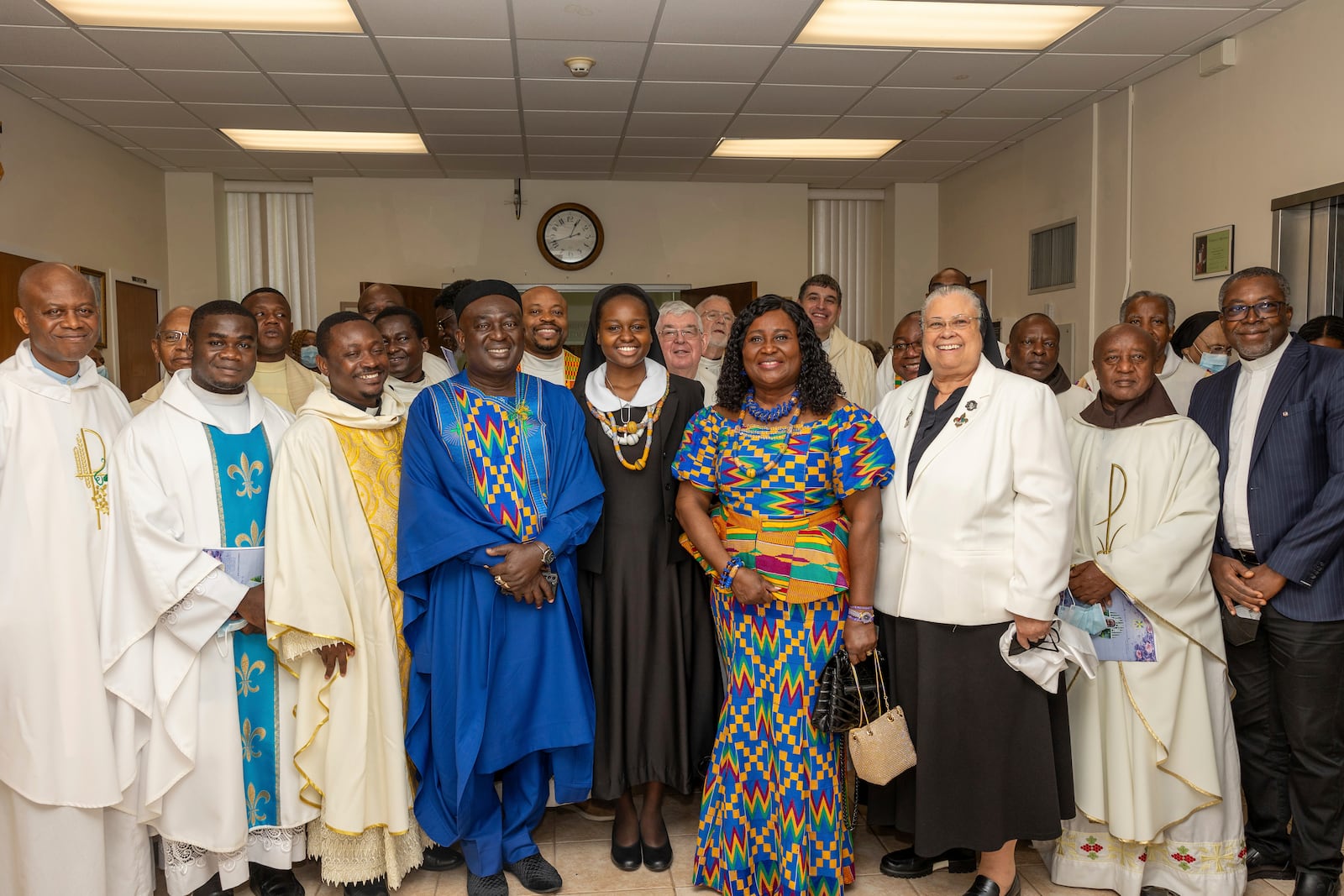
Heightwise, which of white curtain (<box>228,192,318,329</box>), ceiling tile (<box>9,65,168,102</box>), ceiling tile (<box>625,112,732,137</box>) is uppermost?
ceiling tile (<box>625,112,732,137</box>)

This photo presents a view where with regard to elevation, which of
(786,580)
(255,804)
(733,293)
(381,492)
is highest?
(733,293)

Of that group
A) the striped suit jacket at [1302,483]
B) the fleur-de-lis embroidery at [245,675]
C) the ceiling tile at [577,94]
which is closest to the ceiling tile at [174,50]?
the ceiling tile at [577,94]

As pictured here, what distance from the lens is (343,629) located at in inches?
111

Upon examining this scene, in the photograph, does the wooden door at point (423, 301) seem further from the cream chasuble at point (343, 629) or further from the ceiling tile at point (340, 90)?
the cream chasuble at point (343, 629)

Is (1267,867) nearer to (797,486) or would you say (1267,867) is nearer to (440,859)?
(797,486)

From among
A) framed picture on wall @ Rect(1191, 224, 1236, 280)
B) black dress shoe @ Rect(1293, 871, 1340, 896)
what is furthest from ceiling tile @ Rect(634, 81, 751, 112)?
black dress shoe @ Rect(1293, 871, 1340, 896)

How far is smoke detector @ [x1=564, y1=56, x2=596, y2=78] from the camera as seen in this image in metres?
5.93

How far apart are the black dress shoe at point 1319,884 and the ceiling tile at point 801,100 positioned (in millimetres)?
5334

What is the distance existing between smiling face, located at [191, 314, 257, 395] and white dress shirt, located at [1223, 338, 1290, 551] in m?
3.14

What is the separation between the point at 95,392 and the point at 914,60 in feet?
16.7

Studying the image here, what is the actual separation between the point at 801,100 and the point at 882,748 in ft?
17.8

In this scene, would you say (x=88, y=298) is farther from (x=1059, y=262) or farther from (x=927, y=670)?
(x=1059, y=262)

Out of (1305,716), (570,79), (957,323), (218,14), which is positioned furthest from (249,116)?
(1305,716)

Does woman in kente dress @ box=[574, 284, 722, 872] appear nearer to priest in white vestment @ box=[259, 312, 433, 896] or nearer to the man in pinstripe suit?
priest in white vestment @ box=[259, 312, 433, 896]
